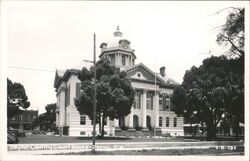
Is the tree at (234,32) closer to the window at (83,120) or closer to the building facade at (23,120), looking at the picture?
the window at (83,120)

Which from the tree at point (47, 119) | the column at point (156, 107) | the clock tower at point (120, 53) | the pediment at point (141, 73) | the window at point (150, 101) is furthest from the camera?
the tree at point (47, 119)

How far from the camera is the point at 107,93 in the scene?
38.2m

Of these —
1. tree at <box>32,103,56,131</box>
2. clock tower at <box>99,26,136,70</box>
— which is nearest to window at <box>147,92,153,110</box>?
clock tower at <box>99,26,136,70</box>

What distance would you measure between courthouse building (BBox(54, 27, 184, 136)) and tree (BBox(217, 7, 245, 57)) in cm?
3287

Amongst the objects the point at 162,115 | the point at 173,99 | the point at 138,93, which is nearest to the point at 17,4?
the point at 173,99

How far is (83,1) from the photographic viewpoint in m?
17.2

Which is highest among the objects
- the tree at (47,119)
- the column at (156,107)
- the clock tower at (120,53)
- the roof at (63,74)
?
the clock tower at (120,53)

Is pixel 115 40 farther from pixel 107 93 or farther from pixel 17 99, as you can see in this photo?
pixel 107 93

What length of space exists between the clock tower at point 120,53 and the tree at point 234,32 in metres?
38.7

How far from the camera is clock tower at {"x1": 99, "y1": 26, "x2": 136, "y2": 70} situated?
60969 millimetres

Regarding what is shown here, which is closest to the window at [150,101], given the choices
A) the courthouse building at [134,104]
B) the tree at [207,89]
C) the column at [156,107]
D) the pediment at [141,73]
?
the courthouse building at [134,104]

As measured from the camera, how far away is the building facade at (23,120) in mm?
88438

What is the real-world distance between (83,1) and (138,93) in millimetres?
42909

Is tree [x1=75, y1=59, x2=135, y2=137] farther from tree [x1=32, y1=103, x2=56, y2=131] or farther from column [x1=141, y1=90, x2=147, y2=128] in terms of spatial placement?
tree [x1=32, y1=103, x2=56, y2=131]
